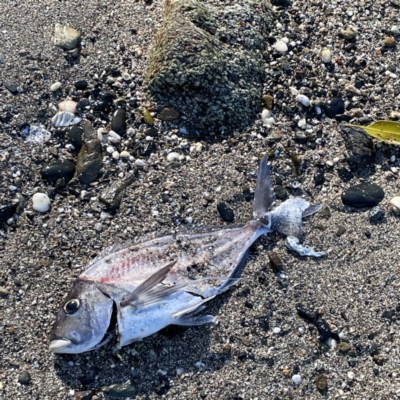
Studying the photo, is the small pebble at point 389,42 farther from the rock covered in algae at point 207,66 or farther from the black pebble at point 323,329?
the black pebble at point 323,329

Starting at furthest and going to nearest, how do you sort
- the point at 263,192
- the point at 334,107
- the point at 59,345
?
the point at 334,107
the point at 263,192
the point at 59,345

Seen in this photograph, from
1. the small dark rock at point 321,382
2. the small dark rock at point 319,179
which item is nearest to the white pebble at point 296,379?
the small dark rock at point 321,382

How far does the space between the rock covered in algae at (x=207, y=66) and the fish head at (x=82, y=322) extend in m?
1.56

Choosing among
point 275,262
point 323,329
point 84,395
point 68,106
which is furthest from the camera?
point 68,106

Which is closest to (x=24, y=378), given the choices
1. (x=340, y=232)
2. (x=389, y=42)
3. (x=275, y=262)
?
(x=275, y=262)

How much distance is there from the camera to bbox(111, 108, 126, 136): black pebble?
430 centimetres

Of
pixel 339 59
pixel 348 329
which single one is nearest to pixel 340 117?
pixel 339 59

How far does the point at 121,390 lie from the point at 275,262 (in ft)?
4.59

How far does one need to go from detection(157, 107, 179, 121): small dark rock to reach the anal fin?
1558mm

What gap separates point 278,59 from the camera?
4602 millimetres

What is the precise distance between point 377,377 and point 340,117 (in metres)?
2.01

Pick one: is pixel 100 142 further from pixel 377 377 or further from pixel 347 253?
pixel 377 377

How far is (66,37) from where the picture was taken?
14.9 feet

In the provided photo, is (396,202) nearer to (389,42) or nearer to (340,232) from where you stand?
(340,232)
